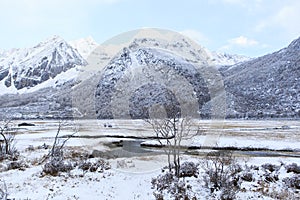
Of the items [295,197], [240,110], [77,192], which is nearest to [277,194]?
[295,197]

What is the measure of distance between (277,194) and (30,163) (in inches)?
775

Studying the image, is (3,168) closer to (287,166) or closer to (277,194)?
(277,194)

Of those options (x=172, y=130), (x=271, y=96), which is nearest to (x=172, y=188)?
(x=172, y=130)

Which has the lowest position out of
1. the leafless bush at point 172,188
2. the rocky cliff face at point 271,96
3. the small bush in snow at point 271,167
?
the leafless bush at point 172,188

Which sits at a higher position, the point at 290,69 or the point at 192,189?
the point at 290,69

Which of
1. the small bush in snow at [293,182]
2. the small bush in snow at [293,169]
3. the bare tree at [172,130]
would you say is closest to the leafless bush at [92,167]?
the bare tree at [172,130]

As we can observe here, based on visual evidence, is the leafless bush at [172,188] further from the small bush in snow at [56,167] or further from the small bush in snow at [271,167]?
the small bush in snow at [271,167]

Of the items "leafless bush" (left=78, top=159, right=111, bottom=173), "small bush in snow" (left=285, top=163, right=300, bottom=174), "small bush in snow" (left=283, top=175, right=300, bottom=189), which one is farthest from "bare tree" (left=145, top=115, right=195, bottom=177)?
"small bush in snow" (left=285, top=163, right=300, bottom=174)

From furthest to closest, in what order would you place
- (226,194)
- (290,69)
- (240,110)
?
A: (290,69) < (240,110) < (226,194)

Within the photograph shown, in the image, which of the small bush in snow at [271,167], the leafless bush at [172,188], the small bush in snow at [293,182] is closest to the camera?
the leafless bush at [172,188]

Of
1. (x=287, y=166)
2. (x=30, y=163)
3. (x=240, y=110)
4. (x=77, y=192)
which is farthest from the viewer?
(x=240, y=110)

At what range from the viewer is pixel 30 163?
25.0 m

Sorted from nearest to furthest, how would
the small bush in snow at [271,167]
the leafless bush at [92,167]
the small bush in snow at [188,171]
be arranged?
the small bush in snow at [188,171], the small bush in snow at [271,167], the leafless bush at [92,167]

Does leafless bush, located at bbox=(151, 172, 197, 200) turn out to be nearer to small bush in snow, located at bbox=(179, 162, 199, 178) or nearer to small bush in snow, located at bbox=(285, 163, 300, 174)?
small bush in snow, located at bbox=(179, 162, 199, 178)
